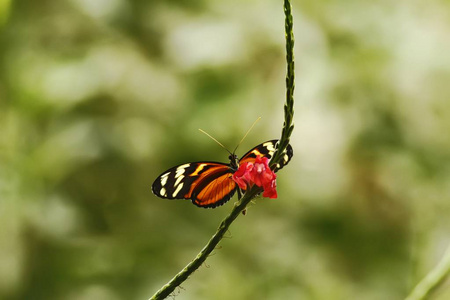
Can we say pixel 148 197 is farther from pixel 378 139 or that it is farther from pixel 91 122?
pixel 378 139

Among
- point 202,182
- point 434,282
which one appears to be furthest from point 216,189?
point 434,282

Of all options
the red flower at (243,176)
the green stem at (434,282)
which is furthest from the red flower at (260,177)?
the green stem at (434,282)

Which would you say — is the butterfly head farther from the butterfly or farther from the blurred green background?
the blurred green background

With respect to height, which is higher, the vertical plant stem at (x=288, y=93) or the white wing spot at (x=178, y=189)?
the white wing spot at (x=178, y=189)

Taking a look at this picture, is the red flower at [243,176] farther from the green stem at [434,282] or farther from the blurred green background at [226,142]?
the blurred green background at [226,142]

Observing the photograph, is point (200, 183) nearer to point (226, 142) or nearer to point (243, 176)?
point (243, 176)

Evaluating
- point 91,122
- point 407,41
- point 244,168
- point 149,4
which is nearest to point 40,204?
point 91,122
